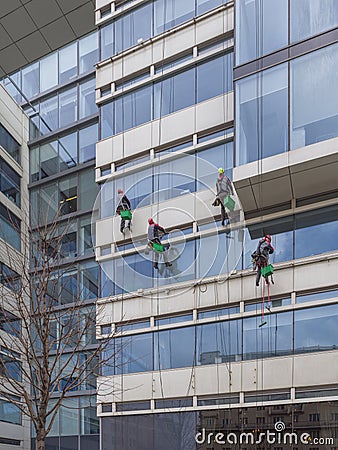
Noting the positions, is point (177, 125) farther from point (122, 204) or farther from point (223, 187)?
point (223, 187)

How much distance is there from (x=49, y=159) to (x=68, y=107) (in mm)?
2625

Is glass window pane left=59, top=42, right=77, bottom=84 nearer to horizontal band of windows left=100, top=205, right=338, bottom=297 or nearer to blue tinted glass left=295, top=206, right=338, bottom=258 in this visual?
horizontal band of windows left=100, top=205, right=338, bottom=297

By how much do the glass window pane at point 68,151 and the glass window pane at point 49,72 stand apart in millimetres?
2583

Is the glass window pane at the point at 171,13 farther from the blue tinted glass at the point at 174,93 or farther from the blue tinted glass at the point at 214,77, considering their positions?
the blue tinted glass at the point at 214,77

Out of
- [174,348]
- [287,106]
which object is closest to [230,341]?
[174,348]

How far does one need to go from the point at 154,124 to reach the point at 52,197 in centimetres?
870

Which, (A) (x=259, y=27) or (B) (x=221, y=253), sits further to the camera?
(B) (x=221, y=253)

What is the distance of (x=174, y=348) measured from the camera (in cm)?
2061

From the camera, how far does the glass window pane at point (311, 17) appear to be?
58.1ft

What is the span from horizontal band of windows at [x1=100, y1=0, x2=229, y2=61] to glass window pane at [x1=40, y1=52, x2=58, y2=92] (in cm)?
569

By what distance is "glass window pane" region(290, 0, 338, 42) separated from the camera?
17.7 m

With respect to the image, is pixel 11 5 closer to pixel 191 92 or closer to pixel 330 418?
pixel 191 92

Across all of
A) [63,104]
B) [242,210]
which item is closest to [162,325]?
[242,210]

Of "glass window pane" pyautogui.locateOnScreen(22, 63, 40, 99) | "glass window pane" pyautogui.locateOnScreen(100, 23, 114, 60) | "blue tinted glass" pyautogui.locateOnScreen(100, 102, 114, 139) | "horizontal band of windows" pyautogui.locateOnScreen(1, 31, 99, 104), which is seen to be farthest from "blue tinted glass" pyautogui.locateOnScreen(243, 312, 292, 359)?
"glass window pane" pyautogui.locateOnScreen(22, 63, 40, 99)
